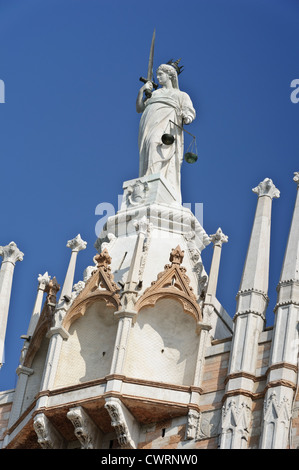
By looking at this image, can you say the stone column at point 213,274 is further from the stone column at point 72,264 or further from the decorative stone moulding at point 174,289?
the stone column at point 72,264

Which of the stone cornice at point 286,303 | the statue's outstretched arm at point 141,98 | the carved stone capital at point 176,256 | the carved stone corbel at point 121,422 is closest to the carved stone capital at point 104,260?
the carved stone capital at point 176,256

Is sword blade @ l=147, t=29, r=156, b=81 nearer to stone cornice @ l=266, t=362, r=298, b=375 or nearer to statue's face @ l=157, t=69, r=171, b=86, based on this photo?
statue's face @ l=157, t=69, r=171, b=86

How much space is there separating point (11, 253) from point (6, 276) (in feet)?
1.94

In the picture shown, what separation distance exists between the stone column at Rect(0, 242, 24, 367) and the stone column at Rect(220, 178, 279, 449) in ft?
19.2

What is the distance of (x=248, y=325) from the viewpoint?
31094 millimetres

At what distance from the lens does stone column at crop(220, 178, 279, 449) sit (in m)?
29.8

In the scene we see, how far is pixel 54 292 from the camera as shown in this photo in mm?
34094

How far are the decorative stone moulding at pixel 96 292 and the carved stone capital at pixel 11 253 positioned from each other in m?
3.06

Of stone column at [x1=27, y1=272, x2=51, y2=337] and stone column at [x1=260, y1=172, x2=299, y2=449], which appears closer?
stone column at [x1=260, y1=172, x2=299, y2=449]

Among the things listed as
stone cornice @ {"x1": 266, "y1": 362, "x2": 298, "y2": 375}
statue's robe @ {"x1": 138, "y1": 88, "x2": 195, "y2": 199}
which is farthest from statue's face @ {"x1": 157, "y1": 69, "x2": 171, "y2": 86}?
stone cornice @ {"x1": 266, "y1": 362, "x2": 298, "y2": 375}

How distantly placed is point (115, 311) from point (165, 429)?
2795mm

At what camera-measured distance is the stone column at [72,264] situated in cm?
3345

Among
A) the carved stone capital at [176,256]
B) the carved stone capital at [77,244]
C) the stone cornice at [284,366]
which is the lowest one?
A: the stone cornice at [284,366]
